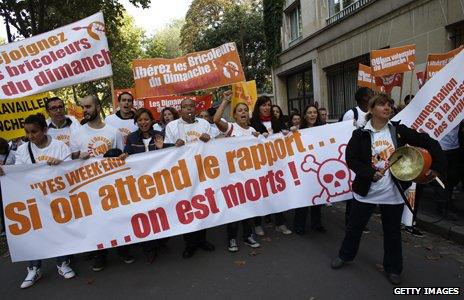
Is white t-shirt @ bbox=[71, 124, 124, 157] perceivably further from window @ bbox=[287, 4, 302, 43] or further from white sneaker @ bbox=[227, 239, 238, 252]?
window @ bbox=[287, 4, 302, 43]

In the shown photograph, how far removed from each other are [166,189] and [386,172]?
2516mm

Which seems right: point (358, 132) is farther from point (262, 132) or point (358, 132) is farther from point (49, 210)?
point (49, 210)

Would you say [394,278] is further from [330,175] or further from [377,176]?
[330,175]

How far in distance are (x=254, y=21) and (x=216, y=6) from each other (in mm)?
9408

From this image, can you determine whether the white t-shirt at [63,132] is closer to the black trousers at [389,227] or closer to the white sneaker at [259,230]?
the white sneaker at [259,230]

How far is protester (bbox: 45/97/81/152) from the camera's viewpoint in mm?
5445

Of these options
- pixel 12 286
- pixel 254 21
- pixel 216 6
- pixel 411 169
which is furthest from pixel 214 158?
pixel 216 6

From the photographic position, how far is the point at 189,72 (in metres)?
7.90

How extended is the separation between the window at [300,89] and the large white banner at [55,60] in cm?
1497

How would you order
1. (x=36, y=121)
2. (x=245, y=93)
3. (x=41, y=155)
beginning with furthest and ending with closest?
(x=245, y=93) < (x=41, y=155) < (x=36, y=121)

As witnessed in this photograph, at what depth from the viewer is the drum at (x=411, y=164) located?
11.4ft

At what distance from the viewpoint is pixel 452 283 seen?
380cm

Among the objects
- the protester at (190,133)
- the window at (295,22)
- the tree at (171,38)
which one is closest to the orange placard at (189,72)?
the protester at (190,133)

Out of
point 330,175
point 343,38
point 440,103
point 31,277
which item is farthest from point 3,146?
point 343,38
